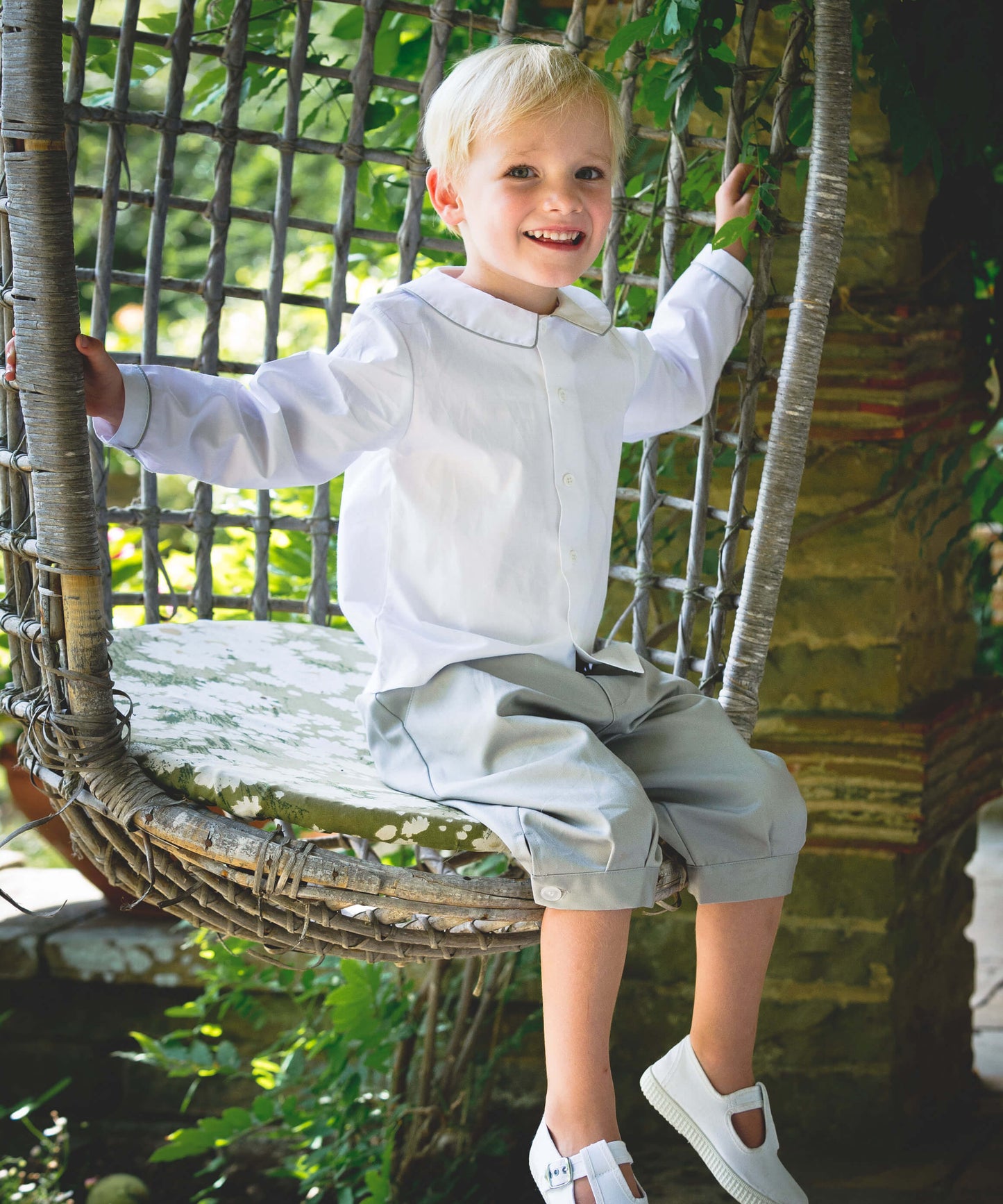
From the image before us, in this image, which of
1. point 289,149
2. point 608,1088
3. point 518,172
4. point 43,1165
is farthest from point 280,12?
point 43,1165

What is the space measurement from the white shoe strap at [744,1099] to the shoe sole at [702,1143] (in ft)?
0.12

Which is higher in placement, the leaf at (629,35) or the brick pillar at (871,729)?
the leaf at (629,35)

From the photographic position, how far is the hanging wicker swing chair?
0.96m

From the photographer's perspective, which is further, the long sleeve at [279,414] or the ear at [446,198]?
the ear at [446,198]

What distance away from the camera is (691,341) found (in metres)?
1.33

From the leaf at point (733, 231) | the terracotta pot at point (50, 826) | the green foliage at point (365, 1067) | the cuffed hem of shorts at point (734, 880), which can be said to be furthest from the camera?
the terracotta pot at point (50, 826)

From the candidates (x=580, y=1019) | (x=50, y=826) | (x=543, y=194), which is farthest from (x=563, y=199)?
(x=50, y=826)

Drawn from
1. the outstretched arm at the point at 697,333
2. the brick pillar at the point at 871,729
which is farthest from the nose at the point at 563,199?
the brick pillar at the point at 871,729

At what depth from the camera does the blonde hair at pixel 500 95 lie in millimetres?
1097

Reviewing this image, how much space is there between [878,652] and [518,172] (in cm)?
95

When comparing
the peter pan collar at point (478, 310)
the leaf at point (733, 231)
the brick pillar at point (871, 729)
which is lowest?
the brick pillar at point (871, 729)

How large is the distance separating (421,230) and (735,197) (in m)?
0.51

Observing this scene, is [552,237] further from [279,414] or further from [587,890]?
[587,890]

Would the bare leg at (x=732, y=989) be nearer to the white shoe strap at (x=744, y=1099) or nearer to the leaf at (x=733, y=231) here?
the white shoe strap at (x=744, y=1099)
